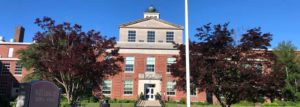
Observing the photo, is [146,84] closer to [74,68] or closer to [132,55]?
[132,55]

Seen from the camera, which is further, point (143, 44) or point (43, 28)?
point (143, 44)

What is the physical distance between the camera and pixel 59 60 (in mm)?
16797

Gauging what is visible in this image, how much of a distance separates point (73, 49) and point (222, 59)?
25.0 feet

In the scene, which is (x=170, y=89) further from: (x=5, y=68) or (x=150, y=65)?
(x=5, y=68)

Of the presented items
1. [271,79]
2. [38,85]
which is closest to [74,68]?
[38,85]

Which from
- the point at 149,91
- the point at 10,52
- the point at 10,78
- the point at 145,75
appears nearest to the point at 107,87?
the point at 145,75

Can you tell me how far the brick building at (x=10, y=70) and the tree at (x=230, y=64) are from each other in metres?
33.7

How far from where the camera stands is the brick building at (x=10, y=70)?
46.1 m

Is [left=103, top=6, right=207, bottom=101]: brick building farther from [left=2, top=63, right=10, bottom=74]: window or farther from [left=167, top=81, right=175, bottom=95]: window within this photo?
[left=2, top=63, right=10, bottom=74]: window

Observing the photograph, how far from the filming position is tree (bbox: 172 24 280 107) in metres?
17.1

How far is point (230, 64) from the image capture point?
17.3 meters

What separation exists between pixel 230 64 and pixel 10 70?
37.4 m

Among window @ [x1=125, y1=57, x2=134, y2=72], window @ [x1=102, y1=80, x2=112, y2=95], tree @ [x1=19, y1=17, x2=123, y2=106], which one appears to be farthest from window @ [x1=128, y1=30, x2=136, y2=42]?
tree @ [x1=19, y1=17, x2=123, y2=106]

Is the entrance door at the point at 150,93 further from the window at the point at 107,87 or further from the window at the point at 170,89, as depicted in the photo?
the window at the point at 107,87
